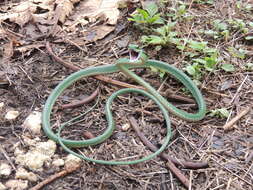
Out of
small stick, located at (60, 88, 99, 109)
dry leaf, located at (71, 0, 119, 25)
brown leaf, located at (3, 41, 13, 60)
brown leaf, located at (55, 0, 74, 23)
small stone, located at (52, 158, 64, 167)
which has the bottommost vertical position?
small stone, located at (52, 158, 64, 167)

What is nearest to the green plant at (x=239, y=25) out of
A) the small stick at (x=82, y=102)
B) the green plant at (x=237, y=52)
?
the green plant at (x=237, y=52)

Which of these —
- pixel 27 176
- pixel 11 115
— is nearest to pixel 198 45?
pixel 11 115

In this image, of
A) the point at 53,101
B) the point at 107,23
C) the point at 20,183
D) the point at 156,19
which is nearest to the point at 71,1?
the point at 107,23

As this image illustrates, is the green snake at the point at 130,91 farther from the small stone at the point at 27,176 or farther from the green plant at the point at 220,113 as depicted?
the small stone at the point at 27,176

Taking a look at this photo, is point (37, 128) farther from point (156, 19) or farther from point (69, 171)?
point (156, 19)

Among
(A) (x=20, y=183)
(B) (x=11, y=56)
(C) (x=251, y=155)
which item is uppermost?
(B) (x=11, y=56)

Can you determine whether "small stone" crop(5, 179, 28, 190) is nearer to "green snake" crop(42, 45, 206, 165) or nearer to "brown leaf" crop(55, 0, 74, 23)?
"green snake" crop(42, 45, 206, 165)

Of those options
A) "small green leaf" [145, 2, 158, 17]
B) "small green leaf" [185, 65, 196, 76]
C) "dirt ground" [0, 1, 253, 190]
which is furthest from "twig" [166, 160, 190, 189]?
"small green leaf" [145, 2, 158, 17]
